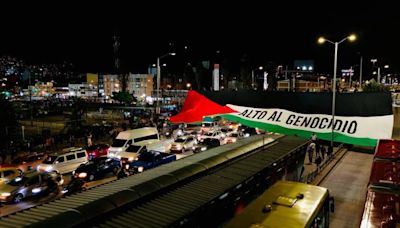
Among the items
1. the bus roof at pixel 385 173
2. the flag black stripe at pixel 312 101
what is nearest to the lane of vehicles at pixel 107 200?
the flag black stripe at pixel 312 101

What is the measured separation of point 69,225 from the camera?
225 inches

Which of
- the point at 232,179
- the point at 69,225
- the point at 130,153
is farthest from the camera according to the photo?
the point at 130,153

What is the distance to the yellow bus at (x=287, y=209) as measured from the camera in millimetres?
7117

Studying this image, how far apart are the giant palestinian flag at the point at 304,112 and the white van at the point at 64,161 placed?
10775 mm

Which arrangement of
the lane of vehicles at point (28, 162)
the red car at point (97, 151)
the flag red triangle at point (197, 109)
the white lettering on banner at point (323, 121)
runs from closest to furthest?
the white lettering on banner at point (323, 121) → the flag red triangle at point (197, 109) → the lane of vehicles at point (28, 162) → the red car at point (97, 151)

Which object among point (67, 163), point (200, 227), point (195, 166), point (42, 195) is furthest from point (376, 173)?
point (67, 163)

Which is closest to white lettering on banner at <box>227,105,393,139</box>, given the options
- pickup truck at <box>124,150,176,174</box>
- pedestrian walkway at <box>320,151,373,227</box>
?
pedestrian walkway at <box>320,151,373,227</box>

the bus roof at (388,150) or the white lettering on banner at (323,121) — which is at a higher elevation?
the white lettering on banner at (323,121)

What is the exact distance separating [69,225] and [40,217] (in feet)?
3.20

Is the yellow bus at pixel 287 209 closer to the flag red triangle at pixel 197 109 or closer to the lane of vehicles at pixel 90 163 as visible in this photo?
the flag red triangle at pixel 197 109

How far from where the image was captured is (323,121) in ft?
39.9

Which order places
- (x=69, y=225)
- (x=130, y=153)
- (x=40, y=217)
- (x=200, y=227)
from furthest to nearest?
(x=130, y=153) < (x=200, y=227) < (x=40, y=217) < (x=69, y=225)

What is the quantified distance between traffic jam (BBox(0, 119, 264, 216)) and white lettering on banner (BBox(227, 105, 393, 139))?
8.21 meters

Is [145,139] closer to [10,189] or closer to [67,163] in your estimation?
[67,163]
